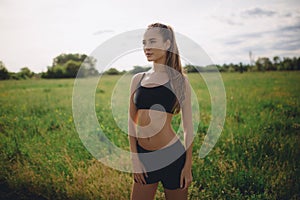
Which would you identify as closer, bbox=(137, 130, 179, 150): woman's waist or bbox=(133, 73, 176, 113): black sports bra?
bbox=(133, 73, 176, 113): black sports bra

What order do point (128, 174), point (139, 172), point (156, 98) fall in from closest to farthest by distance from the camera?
point (156, 98), point (139, 172), point (128, 174)

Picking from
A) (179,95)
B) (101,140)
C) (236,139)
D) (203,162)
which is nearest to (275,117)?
(236,139)

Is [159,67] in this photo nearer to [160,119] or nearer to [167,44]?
[167,44]

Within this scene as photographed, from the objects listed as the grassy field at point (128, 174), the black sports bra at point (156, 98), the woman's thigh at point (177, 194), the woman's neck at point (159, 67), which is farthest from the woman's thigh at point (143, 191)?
the grassy field at point (128, 174)

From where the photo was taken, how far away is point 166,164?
2.26 m

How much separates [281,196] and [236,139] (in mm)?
1763

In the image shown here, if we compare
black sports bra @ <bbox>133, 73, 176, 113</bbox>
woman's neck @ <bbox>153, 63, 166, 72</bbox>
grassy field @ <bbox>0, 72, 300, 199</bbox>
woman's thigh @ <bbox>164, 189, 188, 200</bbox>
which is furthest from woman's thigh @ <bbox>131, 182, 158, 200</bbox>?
grassy field @ <bbox>0, 72, 300, 199</bbox>

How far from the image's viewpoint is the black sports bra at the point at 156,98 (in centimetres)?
217

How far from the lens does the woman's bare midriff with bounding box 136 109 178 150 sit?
2266 mm

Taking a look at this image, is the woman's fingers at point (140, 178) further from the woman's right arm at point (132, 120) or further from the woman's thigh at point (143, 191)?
the woman's right arm at point (132, 120)

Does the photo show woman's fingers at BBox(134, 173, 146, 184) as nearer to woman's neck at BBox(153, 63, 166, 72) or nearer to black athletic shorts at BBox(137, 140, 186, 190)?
black athletic shorts at BBox(137, 140, 186, 190)

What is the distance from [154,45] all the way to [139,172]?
3.54ft

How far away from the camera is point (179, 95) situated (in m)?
2.21

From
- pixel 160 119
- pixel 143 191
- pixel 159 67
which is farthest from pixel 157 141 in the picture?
pixel 159 67
